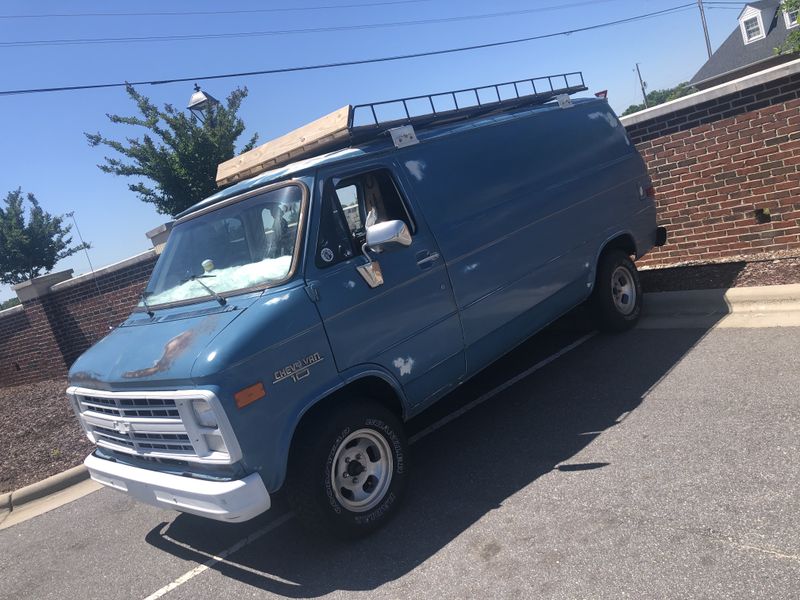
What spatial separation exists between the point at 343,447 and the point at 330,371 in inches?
18.7

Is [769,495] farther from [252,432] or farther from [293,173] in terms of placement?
[293,173]

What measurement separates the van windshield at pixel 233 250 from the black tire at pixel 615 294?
346 cm

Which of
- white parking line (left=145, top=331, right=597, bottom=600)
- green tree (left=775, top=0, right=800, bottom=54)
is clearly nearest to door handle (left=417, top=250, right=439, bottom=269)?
white parking line (left=145, top=331, right=597, bottom=600)

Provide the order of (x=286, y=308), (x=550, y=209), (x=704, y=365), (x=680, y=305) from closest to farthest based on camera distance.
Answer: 1. (x=286, y=308)
2. (x=704, y=365)
3. (x=550, y=209)
4. (x=680, y=305)

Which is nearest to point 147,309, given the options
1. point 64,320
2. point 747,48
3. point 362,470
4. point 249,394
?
point 249,394

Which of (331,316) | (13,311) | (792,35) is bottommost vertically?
(331,316)

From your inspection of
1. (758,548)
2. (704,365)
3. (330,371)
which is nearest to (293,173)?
(330,371)

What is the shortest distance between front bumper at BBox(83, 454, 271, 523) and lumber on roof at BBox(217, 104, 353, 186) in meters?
2.41

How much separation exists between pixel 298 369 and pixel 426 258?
135 cm

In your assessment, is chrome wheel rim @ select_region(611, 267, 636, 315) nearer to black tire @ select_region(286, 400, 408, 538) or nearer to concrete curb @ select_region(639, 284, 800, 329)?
concrete curb @ select_region(639, 284, 800, 329)

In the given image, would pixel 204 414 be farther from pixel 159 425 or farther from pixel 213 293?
pixel 213 293

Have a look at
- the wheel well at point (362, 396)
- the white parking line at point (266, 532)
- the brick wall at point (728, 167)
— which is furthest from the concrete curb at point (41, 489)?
the brick wall at point (728, 167)

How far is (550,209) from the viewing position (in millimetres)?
5691

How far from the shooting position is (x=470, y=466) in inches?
183
